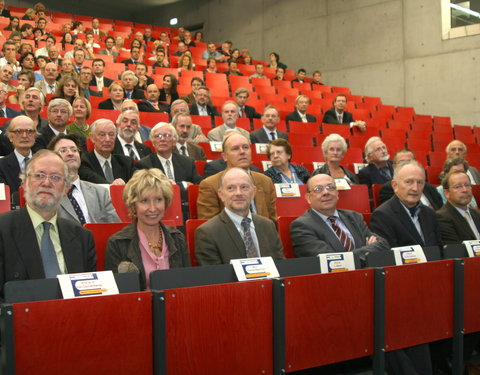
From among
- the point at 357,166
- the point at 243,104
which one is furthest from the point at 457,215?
the point at 243,104

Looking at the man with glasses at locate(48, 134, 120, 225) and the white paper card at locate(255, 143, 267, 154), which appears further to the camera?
the white paper card at locate(255, 143, 267, 154)

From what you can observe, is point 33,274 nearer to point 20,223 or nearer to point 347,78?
point 20,223

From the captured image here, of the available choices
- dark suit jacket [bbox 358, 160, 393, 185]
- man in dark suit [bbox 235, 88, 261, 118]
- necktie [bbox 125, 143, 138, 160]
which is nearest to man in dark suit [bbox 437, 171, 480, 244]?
dark suit jacket [bbox 358, 160, 393, 185]

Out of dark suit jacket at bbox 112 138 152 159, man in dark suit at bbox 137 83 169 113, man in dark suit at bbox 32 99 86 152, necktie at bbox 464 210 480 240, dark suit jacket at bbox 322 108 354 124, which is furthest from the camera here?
dark suit jacket at bbox 322 108 354 124

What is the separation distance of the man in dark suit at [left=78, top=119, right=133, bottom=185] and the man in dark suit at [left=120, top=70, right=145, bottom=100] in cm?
233

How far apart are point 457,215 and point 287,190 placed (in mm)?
1010

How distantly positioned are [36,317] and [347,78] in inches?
360

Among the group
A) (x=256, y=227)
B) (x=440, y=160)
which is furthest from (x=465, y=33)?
(x=256, y=227)

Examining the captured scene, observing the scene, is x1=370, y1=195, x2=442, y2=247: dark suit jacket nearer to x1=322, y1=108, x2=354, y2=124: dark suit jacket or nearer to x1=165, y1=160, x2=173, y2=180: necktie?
x1=165, y1=160, x2=173, y2=180: necktie

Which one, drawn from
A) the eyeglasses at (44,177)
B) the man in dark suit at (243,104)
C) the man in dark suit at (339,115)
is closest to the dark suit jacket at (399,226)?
the eyeglasses at (44,177)

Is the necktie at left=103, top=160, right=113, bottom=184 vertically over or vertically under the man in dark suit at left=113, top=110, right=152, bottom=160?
under

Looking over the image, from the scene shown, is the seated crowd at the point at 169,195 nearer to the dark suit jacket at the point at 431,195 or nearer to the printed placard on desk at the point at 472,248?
the dark suit jacket at the point at 431,195

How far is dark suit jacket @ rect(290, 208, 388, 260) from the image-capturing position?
8.29 ft

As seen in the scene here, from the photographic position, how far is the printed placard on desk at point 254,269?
1826 mm
